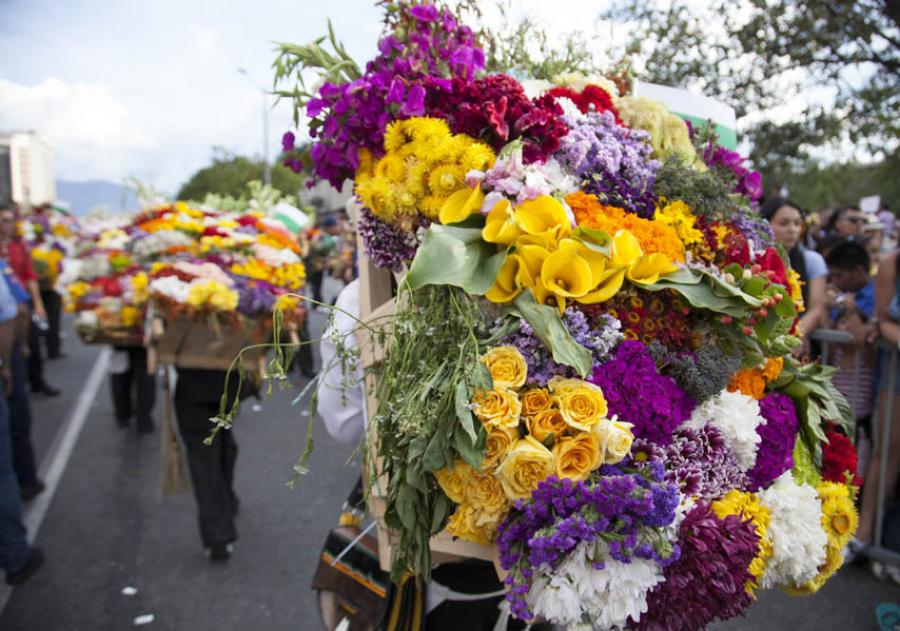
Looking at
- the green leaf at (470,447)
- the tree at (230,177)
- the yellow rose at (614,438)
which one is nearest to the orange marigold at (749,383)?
the yellow rose at (614,438)

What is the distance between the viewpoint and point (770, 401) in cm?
177

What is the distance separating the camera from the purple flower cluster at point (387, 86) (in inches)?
74.3

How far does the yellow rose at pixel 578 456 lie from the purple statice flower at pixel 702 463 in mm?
204

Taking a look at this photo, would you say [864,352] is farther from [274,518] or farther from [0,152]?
[0,152]

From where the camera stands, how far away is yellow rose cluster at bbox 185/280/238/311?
3.97 metres

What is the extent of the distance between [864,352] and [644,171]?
321 cm

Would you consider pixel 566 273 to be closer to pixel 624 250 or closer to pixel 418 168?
pixel 624 250

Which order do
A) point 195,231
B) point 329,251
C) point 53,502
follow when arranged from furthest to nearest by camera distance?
point 329,251 < point 53,502 < point 195,231

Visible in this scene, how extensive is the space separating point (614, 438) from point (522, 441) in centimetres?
19

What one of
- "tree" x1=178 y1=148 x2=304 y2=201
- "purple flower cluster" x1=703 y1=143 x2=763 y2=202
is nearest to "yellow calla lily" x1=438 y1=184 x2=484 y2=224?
"purple flower cluster" x1=703 y1=143 x2=763 y2=202

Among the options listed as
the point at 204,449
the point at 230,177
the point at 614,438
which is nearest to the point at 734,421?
the point at 614,438

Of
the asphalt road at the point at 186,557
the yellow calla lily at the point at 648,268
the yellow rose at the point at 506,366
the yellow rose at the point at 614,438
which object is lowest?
the asphalt road at the point at 186,557

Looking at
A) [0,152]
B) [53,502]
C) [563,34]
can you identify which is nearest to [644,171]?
[563,34]

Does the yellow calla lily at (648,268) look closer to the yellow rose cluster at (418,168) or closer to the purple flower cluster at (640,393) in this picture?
the purple flower cluster at (640,393)
